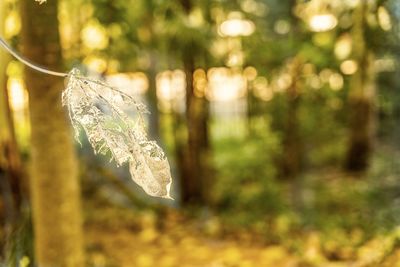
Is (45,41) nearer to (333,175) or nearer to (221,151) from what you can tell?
(333,175)

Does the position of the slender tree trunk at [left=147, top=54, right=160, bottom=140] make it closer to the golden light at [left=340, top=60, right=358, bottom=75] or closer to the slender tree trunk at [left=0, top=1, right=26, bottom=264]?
the slender tree trunk at [left=0, top=1, right=26, bottom=264]

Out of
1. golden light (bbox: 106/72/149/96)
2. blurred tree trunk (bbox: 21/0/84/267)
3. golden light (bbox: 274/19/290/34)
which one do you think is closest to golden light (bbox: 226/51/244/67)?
golden light (bbox: 106/72/149/96)

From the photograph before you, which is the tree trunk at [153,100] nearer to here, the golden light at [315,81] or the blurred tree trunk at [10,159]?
the golden light at [315,81]

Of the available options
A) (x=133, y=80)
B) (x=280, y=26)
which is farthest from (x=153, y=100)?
(x=280, y=26)

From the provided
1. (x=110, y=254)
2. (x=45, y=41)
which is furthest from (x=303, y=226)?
(x=45, y=41)

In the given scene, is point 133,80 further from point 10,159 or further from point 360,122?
point 360,122
